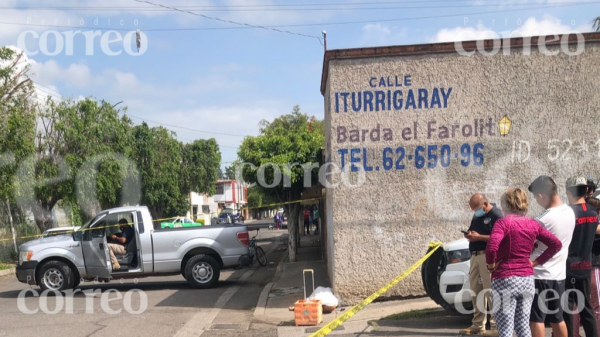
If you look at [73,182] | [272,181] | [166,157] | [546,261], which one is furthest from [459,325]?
[166,157]

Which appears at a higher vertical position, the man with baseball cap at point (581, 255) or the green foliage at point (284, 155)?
the green foliage at point (284, 155)

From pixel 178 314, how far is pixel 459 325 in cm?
504

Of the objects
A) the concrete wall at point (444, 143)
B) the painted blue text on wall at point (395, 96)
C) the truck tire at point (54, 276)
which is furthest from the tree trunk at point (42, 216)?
the painted blue text on wall at point (395, 96)

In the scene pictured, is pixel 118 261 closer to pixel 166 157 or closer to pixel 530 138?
pixel 530 138

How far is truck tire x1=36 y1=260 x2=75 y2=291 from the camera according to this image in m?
14.1

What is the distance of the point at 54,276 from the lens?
14156mm

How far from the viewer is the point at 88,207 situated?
2988 centimetres

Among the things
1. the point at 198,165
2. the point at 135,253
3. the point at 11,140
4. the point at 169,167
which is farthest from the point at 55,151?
the point at 198,165

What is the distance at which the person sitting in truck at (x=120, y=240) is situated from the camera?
14273 millimetres

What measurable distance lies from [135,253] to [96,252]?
2.90 feet

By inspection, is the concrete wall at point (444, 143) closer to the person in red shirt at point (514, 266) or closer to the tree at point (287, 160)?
the person in red shirt at point (514, 266)

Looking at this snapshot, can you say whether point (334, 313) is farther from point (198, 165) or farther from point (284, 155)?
point (198, 165)

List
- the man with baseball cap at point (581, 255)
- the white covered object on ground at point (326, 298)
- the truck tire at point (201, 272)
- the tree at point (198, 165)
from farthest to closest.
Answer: the tree at point (198, 165), the truck tire at point (201, 272), the white covered object on ground at point (326, 298), the man with baseball cap at point (581, 255)

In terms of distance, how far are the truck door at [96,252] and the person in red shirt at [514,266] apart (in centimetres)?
1057
